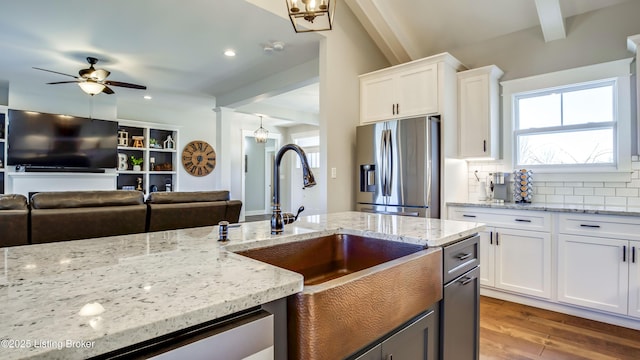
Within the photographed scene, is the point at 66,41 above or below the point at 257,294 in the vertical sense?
above

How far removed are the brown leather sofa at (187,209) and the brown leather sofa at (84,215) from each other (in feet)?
0.37

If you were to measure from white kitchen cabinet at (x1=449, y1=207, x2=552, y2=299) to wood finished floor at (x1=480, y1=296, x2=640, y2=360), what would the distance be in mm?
241

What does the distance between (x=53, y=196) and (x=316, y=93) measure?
4.00 m

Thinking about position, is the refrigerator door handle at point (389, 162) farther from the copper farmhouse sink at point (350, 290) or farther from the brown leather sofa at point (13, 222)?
the brown leather sofa at point (13, 222)

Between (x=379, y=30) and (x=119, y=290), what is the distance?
12.6 ft

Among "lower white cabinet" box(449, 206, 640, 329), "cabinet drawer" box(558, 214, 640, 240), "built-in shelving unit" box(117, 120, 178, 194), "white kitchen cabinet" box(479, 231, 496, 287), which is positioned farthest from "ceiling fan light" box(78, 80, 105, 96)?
"cabinet drawer" box(558, 214, 640, 240)

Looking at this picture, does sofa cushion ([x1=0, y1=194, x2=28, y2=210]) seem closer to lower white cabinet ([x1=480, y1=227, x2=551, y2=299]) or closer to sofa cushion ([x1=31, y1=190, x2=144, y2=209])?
sofa cushion ([x1=31, y1=190, x2=144, y2=209])

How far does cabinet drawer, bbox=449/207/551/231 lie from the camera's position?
2840 millimetres

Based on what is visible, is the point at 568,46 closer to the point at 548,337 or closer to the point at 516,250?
the point at 516,250

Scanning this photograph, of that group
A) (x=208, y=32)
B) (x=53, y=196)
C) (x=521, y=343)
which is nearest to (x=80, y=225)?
(x=53, y=196)

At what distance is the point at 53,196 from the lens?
9.12ft

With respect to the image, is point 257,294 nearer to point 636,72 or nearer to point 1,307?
point 1,307

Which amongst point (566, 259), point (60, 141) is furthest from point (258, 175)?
point (566, 259)

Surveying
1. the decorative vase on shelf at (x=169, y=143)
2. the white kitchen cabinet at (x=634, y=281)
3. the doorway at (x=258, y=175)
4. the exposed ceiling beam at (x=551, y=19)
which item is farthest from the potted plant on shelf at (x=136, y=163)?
the white kitchen cabinet at (x=634, y=281)
